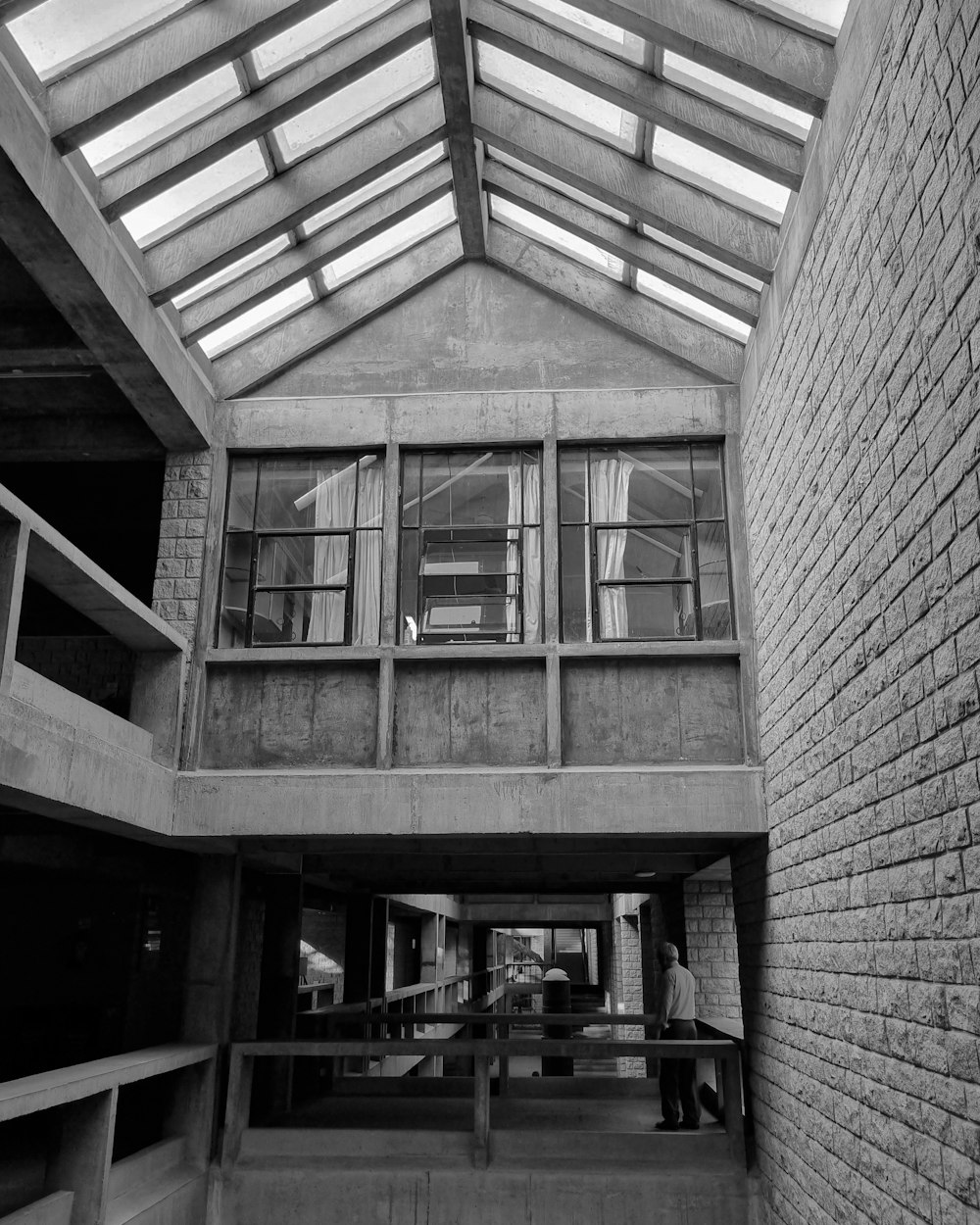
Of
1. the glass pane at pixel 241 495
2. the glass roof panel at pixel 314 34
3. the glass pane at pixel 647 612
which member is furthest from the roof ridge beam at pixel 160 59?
the glass pane at pixel 647 612

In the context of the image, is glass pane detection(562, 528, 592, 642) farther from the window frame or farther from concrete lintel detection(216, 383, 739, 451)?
concrete lintel detection(216, 383, 739, 451)

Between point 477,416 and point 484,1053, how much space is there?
226 inches

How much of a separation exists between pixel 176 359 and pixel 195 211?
127 centimetres

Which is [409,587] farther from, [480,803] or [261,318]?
[261,318]

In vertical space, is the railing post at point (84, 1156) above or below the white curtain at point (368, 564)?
below

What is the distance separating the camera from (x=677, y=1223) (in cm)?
830

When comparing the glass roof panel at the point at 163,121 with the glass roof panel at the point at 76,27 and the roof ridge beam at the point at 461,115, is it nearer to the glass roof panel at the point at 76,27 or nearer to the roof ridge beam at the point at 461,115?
the glass roof panel at the point at 76,27

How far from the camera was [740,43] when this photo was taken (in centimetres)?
627

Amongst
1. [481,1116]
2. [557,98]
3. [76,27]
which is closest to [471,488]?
[557,98]

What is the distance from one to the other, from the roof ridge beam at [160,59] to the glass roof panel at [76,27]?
0.19 feet

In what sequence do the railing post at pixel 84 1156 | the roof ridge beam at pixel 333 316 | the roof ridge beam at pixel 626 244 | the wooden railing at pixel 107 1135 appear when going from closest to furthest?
the wooden railing at pixel 107 1135, the railing post at pixel 84 1156, the roof ridge beam at pixel 626 244, the roof ridge beam at pixel 333 316

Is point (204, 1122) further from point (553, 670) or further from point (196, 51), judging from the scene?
point (196, 51)

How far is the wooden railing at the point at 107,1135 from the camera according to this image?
21.4 ft

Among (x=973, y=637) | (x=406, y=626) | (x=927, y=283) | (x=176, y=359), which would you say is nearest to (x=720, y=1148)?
(x=406, y=626)
